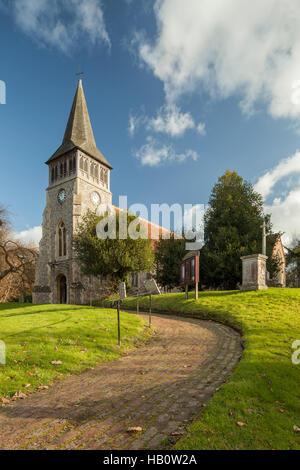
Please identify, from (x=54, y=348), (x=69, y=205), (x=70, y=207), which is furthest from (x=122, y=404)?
(x=69, y=205)

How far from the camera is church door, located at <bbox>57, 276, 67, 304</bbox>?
31.8m

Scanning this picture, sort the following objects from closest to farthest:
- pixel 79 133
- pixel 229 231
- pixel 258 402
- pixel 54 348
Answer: pixel 258 402 < pixel 54 348 < pixel 229 231 < pixel 79 133

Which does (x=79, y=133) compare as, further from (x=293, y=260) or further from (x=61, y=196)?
(x=293, y=260)

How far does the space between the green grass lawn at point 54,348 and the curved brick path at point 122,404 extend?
42 cm

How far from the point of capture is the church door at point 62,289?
31.8 meters

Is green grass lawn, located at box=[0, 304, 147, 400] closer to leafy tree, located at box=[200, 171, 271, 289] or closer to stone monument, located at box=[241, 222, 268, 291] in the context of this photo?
stone monument, located at box=[241, 222, 268, 291]

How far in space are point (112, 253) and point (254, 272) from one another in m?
11.9

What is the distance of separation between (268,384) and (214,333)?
5.19 metres

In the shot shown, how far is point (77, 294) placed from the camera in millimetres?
29281

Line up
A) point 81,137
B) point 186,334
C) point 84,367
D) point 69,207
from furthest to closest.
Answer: point 81,137 < point 69,207 < point 186,334 < point 84,367

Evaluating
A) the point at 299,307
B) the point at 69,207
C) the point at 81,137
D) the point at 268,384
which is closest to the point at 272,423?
the point at 268,384

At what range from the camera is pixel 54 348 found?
684cm
